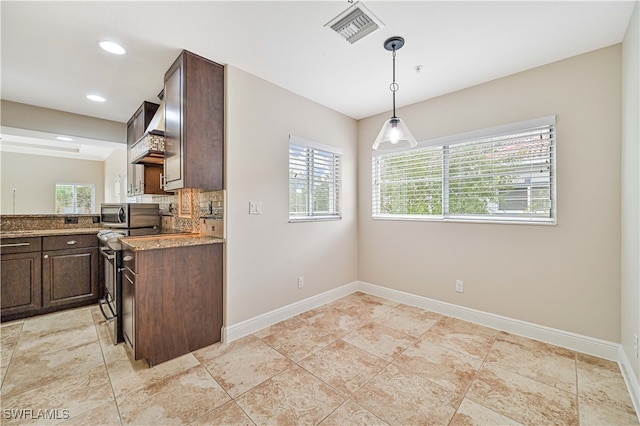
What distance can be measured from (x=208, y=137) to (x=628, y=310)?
140 inches

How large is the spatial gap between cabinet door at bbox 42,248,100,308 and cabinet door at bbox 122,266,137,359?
1.52m

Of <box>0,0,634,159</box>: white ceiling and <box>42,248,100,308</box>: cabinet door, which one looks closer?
<box>0,0,634,159</box>: white ceiling

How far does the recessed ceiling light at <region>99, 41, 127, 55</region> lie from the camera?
213 cm

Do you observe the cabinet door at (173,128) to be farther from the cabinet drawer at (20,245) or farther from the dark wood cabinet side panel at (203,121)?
the cabinet drawer at (20,245)

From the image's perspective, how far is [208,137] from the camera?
2447 millimetres

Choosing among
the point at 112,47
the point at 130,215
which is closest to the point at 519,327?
the point at 112,47

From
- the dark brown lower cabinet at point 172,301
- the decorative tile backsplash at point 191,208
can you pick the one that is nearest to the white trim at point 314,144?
the decorative tile backsplash at point 191,208

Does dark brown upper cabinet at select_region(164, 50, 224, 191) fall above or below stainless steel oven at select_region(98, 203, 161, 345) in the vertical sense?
above

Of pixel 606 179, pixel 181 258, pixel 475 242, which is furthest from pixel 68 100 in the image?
pixel 606 179

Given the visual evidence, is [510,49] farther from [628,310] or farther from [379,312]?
[379,312]

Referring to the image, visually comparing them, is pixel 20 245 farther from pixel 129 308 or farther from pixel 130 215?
pixel 129 308

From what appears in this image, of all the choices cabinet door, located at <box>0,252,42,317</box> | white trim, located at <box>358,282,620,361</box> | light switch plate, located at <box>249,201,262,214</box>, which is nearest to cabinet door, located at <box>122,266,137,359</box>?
light switch plate, located at <box>249,201,262,214</box>

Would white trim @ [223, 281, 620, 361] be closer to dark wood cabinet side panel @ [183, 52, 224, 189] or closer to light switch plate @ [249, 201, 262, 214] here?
light switch plate @ [249, 201, 262, 214]

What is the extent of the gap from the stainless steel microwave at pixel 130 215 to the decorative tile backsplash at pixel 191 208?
146mm
